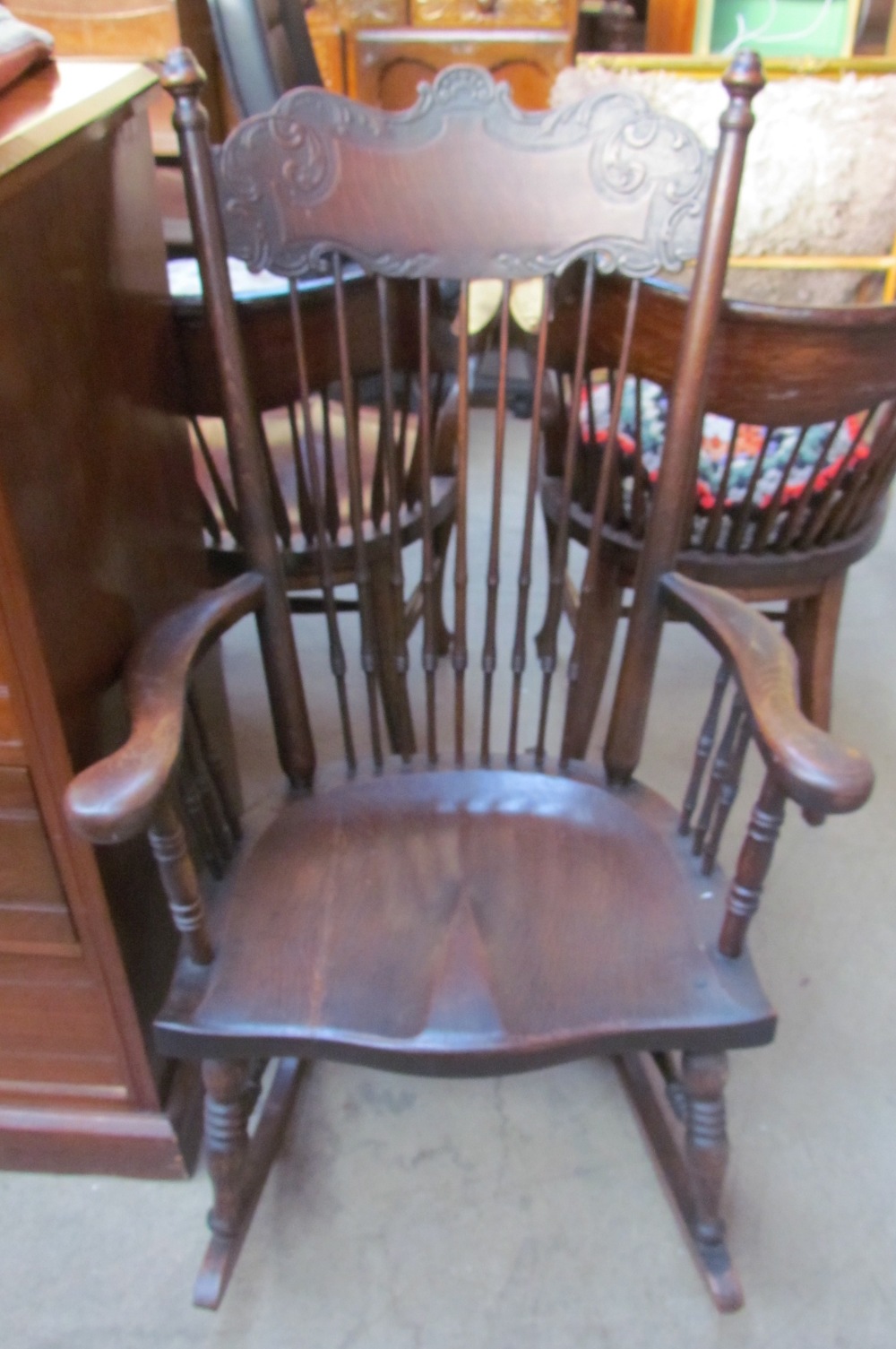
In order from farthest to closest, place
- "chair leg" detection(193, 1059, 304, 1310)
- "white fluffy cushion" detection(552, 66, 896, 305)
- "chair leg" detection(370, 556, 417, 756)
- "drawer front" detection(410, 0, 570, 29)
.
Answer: "drawer front" detection(410, 0, 570, 29) < "white fluffy cushion" detection(552, 66, 896, 305) < "chair leg" detection(370, 556, 417, 756) < "chair leg" detection(193, 1059, 304, 1310)

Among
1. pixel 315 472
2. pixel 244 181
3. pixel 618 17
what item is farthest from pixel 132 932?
pixel 618 17

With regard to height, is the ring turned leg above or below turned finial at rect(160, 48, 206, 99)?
below

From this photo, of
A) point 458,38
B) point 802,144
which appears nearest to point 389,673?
point 802,144

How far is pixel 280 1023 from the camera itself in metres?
0.89

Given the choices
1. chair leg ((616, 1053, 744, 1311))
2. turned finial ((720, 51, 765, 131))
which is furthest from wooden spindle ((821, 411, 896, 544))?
chair leg ((616, 1053, 744, 1311))

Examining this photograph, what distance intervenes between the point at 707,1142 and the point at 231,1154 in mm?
471

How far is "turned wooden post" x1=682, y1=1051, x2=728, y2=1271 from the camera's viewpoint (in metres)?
A: 0.97

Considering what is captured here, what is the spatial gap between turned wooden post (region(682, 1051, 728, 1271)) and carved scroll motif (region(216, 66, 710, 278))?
30.0 inches

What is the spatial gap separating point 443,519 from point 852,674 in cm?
102

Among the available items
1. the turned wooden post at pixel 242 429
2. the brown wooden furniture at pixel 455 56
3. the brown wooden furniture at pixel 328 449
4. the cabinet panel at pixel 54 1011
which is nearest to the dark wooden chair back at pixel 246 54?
the brown wooden furniture at pixel 328 449

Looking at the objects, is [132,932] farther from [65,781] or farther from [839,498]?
[839,498]

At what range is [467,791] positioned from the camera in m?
1.15

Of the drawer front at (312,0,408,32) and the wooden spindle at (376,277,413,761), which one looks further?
the drawer front at (312,0,408,32)

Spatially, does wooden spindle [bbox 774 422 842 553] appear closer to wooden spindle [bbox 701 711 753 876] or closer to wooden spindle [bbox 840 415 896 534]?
wooden spindle [bbox 840 415 896 534]
